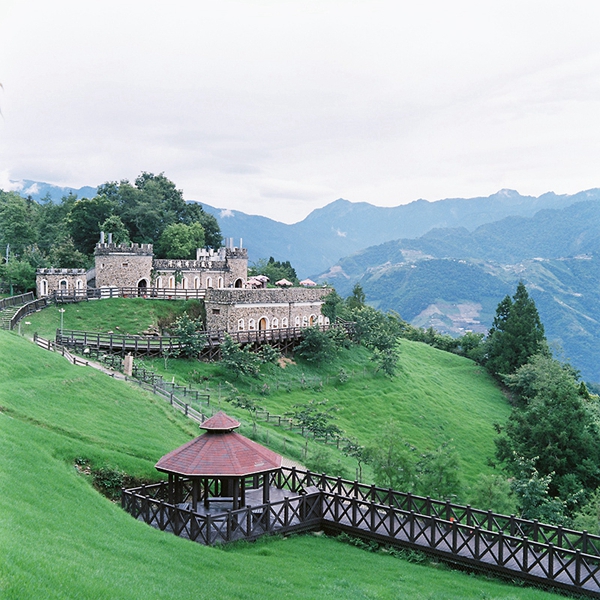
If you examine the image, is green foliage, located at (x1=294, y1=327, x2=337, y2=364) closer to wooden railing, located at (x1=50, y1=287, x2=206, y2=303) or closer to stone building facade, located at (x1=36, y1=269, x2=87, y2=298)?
wooden railing, located at (x1=50, y1=287, x2=206, y2=303)

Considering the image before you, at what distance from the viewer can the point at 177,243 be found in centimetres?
6175

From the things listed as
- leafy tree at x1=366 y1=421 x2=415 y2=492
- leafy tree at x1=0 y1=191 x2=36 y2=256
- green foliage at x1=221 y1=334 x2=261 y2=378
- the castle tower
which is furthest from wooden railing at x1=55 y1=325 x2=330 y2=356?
leafy tree at x1=0 y1=191 x2=36 y2=256

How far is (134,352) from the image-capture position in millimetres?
39094

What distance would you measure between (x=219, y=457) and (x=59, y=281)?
3418 centimetres

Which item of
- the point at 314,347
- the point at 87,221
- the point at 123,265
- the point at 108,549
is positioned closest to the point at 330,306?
the point at 314,347

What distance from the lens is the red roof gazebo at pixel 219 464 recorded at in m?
16.9

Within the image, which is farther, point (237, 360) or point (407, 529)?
point (237, 360)

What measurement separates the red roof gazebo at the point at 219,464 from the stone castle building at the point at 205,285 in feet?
95.4

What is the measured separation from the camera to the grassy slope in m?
10.1

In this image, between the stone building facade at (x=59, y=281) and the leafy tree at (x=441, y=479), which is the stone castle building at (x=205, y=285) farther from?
the leafy tree at (x=441, y=479)

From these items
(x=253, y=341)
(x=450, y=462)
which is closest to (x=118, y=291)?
(x=253, y=341)

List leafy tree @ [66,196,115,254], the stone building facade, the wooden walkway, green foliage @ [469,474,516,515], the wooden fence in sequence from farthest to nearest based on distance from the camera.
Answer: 1. leafy tree @ [66,196,115,254]
2. the stone building facade
3. the wooden fence
4. green foliage @ [469,474,516,515]
5. the wooden walkway

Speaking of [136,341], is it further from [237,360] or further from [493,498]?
[493,498]

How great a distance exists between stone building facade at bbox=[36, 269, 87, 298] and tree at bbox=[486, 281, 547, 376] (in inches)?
1372
